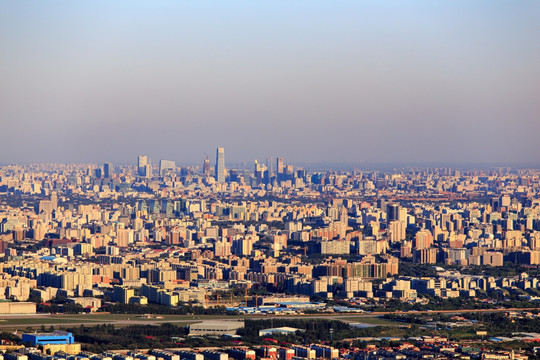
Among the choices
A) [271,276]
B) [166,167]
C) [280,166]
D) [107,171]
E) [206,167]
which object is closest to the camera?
[271,276]

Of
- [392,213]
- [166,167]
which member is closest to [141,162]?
[166,167]

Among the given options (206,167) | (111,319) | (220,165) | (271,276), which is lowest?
(111,319)

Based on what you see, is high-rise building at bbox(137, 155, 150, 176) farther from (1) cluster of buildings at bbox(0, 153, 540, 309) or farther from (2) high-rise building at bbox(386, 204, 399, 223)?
(2) high-rise building at bbox(386, 204, 399, 223)

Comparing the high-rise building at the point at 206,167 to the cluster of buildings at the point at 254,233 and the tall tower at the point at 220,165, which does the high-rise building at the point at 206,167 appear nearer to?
the tall tower at the point at 220,165

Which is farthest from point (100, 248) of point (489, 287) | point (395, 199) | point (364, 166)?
point (364, 166)

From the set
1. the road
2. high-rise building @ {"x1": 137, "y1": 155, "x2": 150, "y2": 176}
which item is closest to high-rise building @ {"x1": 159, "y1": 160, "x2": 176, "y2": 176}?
high-rise building @ {"x1": 137, "y1": 155, "x2": 150, "y2": 176}

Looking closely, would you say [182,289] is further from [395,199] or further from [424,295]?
[395,199]

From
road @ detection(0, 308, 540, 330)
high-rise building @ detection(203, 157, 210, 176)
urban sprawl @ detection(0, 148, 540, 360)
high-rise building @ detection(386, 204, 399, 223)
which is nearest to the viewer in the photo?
urban sprawl @ detection(0, 148, 540, 360)

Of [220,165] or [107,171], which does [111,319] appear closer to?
[107,171]
